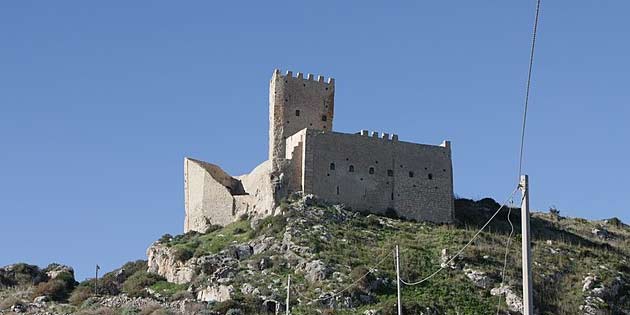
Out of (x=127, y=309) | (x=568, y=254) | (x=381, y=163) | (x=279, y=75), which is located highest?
(x=279, y=75)

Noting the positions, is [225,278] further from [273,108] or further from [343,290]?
[273,108]

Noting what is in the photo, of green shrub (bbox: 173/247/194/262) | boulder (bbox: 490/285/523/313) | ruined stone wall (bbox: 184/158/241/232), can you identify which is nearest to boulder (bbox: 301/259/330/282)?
green shrub (bbox: 173/247/194/262)

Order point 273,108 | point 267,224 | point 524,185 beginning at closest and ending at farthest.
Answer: point 524,185 < point 267,224 < point 273,108

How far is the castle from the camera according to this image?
59.8m

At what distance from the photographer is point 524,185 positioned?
73.9ft

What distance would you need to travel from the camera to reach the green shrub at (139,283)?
5550 cm

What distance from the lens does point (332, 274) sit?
2042 inches

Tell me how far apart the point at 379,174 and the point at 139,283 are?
14.7 metres

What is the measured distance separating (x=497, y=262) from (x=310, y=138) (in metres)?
12.6

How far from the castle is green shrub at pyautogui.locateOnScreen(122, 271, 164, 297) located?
664cm

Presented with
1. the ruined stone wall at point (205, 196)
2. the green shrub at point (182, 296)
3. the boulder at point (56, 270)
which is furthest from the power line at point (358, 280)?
the boulder at point (56, 270)

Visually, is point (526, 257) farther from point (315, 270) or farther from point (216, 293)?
point (216, 293)

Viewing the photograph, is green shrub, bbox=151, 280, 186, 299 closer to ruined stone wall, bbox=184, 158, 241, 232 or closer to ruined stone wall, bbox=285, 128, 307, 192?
ruined stone wall, bbox=184, 158, 241, 232

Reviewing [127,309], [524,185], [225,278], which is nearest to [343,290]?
[225,278]
